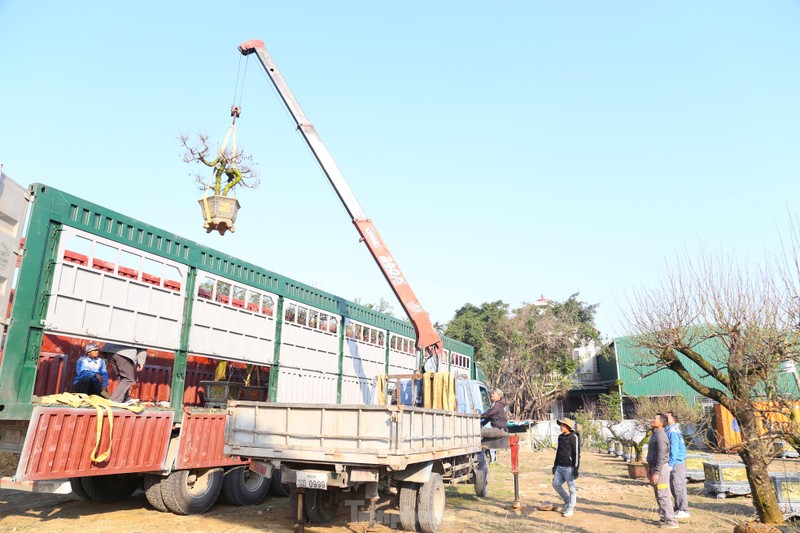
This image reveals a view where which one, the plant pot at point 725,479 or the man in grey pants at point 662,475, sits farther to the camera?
the plant pot at point 725,479

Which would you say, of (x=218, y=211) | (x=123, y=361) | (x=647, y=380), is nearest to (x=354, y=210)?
(x=218, y=211)

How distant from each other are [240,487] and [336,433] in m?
3.97

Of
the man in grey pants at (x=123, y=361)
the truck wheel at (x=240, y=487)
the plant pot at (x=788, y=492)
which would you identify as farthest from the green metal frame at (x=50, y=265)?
the plant pot at (x=788, y=492)

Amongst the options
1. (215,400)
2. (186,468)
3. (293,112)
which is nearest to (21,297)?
(186,468)

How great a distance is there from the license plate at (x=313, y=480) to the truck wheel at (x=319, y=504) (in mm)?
1263

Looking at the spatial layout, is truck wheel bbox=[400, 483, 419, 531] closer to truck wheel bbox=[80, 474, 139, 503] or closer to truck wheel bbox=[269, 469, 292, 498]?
truck wheel bbox=[269, 469, 292, 498]

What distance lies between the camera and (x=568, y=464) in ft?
31.8

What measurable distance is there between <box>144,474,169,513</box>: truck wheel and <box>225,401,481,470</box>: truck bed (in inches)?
81.7

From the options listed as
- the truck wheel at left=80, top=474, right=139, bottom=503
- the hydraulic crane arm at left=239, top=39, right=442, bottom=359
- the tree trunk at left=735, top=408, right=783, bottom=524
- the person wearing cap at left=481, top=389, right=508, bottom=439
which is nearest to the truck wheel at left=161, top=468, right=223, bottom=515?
the truck wheel at left=80, top=474, right=139, bottom=503

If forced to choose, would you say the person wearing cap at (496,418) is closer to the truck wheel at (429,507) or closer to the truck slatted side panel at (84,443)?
the truck wheel at (429,507)

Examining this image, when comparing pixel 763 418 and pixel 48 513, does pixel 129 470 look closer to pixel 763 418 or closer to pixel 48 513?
pixel 48 513

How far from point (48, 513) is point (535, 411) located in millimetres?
31809

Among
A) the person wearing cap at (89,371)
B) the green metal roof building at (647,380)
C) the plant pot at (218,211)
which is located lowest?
the person wearing cap at (89,371)

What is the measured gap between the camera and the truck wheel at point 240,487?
385 inches
